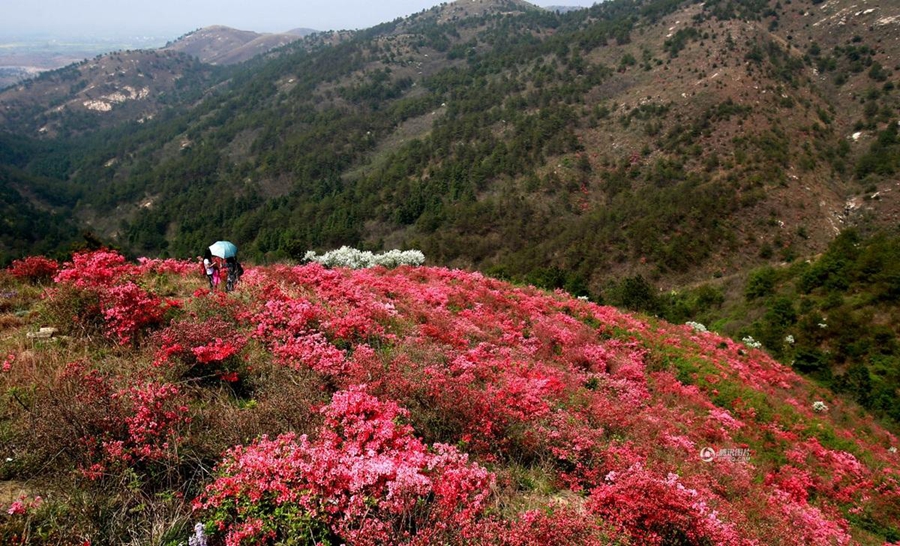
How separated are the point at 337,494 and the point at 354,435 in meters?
0.85

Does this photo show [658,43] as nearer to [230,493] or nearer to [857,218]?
[857,218]

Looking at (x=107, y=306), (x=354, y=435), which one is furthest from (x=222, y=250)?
(x=354, y=435)

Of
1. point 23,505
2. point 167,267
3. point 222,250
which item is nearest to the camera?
point 23,505

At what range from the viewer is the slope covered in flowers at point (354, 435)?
3.71 m

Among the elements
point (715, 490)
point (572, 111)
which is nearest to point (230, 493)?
point (715, 490)

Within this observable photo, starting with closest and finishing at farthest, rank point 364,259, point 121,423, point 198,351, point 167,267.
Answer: point 121,423
point 198,351
point 167,267
point 364,259

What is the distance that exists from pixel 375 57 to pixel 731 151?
136 m

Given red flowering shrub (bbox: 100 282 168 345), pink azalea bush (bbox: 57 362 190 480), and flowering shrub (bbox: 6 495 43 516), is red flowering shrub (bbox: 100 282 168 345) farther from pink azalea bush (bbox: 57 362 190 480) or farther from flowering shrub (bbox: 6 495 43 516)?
flowering shrub (bbox: 6 495 43 516)

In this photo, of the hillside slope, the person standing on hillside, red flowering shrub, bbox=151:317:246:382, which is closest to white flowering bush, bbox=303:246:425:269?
the hillside slope

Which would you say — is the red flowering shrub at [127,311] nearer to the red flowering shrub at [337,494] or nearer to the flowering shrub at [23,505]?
the flowering shrub at [23,505]

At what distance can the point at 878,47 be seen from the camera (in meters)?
70.4

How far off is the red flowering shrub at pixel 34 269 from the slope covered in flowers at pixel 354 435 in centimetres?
5

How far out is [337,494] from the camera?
377 cm

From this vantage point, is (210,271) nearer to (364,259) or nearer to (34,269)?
(34,269)
